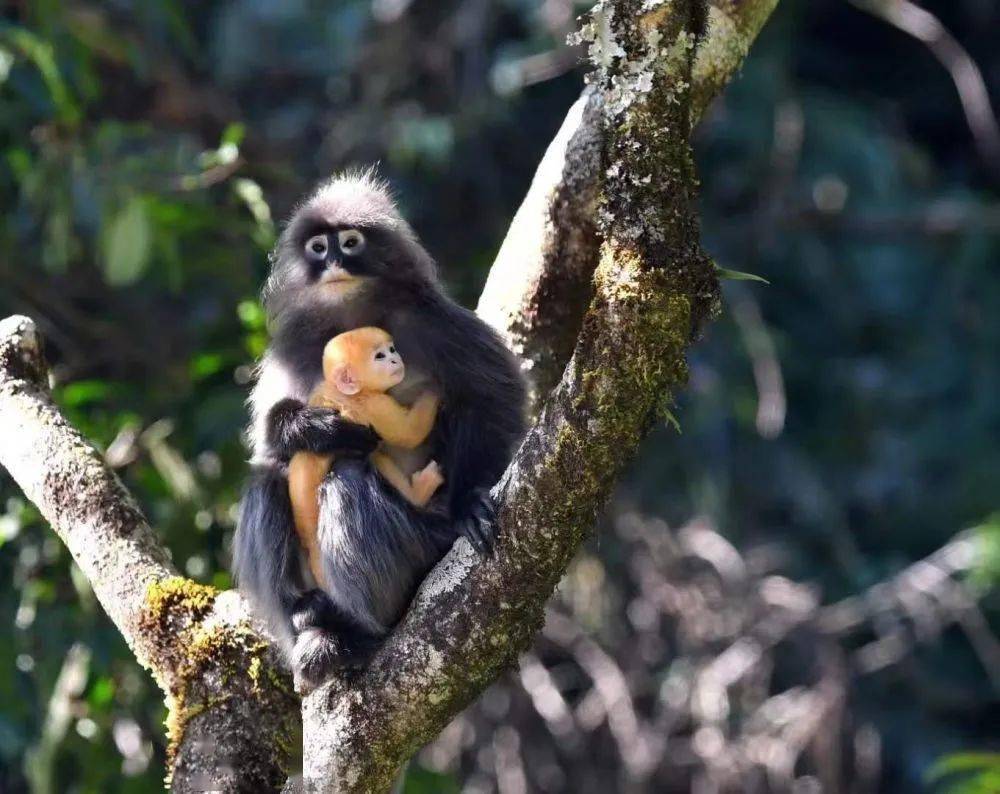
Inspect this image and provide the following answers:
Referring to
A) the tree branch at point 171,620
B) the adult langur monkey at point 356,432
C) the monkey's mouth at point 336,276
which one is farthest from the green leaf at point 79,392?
the monkey's mouth at point 336,276

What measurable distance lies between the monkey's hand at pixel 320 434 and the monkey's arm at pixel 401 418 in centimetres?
7

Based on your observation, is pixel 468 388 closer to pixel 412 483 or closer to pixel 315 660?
pixel 412 483

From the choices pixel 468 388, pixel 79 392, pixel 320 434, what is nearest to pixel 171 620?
pixel 320 434

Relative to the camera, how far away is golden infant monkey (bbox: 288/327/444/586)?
3.95 meters

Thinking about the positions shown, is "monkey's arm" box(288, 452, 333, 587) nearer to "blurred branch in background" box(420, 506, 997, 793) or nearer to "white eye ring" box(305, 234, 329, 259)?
"white eye ring" box(305, 234, 329, 259)

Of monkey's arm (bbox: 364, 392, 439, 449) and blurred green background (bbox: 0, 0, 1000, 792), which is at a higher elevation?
monkey's arm (bbox: 364, 392, 439, 449)

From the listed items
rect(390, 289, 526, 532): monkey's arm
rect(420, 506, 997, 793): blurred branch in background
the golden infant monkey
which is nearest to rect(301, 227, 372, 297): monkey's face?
rect(390, 289, 526, 532): monkey's arm

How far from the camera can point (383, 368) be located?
156 inches

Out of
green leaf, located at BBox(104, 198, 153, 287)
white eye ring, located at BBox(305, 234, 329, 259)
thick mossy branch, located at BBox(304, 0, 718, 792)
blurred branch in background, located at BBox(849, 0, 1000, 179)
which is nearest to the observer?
thick mossy branch, located at BBox(304, 0, 718, 792)

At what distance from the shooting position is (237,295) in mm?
6695

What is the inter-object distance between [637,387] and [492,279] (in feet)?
5.44

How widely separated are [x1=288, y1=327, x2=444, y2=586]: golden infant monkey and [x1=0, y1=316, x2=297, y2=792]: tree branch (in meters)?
0.30

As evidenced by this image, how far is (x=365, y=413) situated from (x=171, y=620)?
724 millimetres

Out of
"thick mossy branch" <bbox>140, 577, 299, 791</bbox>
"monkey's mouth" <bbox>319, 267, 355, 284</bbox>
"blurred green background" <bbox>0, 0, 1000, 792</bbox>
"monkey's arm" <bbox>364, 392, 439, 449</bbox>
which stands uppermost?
"monkey's mouth" <bbox>319, 267, 355, 284</bbox>
